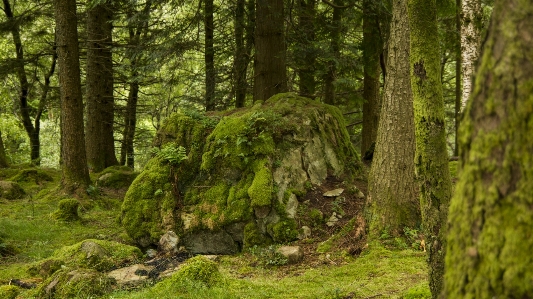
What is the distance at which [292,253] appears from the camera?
20.9 ft

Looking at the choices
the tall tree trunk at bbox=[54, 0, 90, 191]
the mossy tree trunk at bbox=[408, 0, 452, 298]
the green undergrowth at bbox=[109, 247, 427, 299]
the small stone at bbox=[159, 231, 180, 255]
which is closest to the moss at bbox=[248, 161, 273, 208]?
the green undergrowth at bbox=[109, 247, 427, 299]

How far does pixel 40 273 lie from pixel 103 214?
14.5ft

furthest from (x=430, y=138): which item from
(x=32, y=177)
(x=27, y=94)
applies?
(x=27, y=94)

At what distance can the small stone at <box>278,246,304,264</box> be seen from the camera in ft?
20.7

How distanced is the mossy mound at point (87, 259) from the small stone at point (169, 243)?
579 mm

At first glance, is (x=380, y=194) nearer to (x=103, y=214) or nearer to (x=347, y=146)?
(x=347, y=146)

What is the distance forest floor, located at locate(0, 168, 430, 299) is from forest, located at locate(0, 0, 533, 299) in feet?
0.12

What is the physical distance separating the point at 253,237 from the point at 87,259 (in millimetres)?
2507

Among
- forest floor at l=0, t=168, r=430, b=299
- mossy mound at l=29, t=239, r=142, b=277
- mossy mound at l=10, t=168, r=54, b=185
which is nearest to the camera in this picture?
forest floor at l=0, t=168, r=430, b=299

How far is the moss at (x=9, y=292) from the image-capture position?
5.11 m

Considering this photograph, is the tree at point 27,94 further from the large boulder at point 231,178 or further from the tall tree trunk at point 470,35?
the tall tree trunk at point 470,35

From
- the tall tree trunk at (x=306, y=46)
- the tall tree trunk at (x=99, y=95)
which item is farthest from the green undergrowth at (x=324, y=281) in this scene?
the tall tree trunk at (x=99, y=95)

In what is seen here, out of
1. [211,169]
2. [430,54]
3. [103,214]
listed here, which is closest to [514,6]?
[430,54]

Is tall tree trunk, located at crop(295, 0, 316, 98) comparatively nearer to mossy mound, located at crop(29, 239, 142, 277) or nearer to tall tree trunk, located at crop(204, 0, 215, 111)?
tall tree trunk, located at crop(204, 0, 215, 111)
